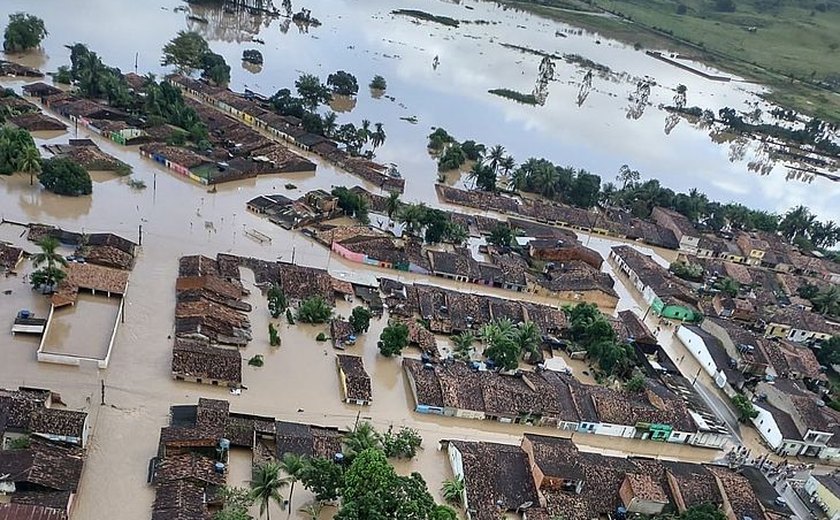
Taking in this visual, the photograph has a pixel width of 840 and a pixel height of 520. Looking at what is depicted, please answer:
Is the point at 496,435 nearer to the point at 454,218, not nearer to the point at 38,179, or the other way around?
the point at 454,218

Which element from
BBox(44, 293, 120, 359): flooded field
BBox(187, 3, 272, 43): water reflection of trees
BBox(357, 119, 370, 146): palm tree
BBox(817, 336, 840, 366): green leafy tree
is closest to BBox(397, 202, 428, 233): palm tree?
BBox(357, 119, 370, 146): palm tree

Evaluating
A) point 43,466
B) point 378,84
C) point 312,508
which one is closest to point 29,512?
point 43,466

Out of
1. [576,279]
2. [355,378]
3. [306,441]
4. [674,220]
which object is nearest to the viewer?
[306,441]

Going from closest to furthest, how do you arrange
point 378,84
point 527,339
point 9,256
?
point 9,256, point 527,339, point 378,84

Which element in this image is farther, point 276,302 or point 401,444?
point 276,302

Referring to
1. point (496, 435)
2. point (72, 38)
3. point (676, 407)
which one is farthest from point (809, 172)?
point (72, 38)

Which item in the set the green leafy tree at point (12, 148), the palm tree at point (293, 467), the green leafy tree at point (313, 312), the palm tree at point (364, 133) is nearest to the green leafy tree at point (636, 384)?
the green leafy tree at point (313, 312)

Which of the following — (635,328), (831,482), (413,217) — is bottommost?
(635,328)

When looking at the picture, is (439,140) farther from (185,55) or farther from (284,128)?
(185,55)
